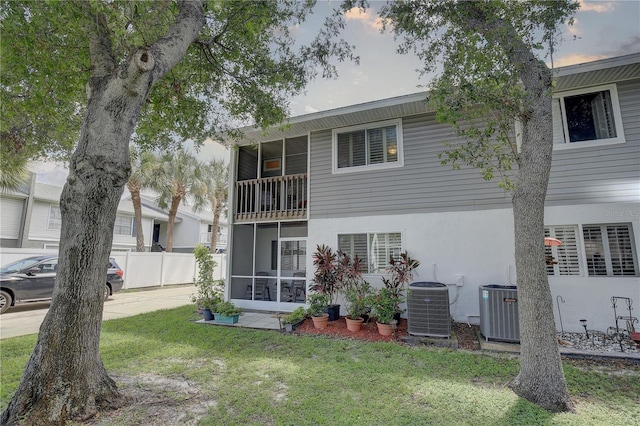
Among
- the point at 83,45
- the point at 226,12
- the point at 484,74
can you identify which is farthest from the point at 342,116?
the point at 83,45

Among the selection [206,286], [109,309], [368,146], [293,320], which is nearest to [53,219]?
[109,309]

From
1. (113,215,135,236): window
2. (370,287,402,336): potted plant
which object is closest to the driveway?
(370,287,402,336): potted plant

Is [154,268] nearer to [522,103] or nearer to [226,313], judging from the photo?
[226,313]

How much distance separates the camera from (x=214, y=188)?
67.7 ft

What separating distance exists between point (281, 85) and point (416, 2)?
121 inches

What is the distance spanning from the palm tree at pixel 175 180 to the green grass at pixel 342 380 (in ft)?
40.7

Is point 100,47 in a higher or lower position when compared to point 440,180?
higher

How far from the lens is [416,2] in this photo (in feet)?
18.1

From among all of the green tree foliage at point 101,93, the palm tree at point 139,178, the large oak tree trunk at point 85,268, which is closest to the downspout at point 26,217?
the palm tree at point 139,178

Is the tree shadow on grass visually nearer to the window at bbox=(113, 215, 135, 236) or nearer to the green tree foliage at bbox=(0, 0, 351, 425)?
the green tree foliage at bbox=(0, 0, 351, 425)

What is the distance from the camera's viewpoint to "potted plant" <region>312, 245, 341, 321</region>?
7547mm

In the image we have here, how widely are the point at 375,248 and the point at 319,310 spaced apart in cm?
209

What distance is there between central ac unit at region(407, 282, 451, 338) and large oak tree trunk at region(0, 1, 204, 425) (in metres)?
4.86

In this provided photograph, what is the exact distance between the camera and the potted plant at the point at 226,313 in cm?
750
